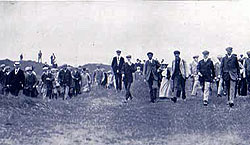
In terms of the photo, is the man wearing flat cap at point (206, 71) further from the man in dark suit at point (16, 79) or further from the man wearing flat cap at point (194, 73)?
the man in dark suit at point (16, 79)

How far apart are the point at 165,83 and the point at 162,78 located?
1.47ft

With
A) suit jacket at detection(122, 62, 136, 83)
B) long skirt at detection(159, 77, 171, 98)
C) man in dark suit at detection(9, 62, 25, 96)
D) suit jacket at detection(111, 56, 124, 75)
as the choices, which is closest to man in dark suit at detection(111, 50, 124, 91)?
suit jacket at detection(111, 56, 124, 75)

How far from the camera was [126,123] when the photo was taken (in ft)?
31.8

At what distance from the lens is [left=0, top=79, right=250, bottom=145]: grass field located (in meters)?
8.06

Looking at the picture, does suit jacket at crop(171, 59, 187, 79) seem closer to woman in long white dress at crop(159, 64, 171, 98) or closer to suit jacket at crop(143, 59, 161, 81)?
suit jacket at crop(143, 59, 161, 81)

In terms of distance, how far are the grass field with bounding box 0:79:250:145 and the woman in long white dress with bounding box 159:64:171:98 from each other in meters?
1.66

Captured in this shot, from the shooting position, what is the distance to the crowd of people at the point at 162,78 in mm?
11664

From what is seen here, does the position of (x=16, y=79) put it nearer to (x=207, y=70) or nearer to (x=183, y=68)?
(x=183, y=68)

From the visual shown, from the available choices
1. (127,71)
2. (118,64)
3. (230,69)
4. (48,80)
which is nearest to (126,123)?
(230,69)

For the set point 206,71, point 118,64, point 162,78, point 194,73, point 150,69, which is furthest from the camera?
point 118,64

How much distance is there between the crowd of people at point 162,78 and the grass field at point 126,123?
0.76m

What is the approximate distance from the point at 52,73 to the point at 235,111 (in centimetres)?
908

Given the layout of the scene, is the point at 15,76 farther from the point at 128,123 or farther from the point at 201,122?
the point at 201,122

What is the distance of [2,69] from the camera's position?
16.1 m
